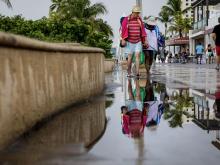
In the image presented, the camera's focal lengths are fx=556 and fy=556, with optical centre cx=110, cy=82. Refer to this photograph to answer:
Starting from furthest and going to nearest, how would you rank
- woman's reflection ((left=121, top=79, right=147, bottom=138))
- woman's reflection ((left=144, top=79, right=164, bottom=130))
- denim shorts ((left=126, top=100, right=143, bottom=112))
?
denim shorts ((left=126, top=100, right=143, bottom=112)) < woman's reflection ((left=144, top=79, right=164, bottom=130)) < woman's reflection ((left=121, top=79, right=147, bottom=138))

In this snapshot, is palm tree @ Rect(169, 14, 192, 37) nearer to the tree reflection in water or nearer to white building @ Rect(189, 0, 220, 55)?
white building @ Rect(189, 0, 220, 55)

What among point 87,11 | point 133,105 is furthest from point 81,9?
point 133,105

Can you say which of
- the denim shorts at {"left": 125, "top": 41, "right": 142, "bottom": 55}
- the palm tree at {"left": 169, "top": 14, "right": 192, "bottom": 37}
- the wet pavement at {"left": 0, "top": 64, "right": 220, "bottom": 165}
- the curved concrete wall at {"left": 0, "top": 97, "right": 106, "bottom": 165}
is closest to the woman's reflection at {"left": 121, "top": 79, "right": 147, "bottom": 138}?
the wet pavement at {"left": 0, "top": 64, "right": 220, "bottom": 165}

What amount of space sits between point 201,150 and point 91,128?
5.33ft

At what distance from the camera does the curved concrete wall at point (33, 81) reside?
4609 millimetres

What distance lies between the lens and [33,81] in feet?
18.4

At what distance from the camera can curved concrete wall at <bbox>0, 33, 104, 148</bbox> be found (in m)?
4.61

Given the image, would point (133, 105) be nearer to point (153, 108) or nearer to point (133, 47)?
point (153, 108)

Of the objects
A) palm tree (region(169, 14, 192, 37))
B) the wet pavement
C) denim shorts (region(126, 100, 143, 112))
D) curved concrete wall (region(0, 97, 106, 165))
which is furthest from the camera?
palm tree (region(169, 14, 192, 37))

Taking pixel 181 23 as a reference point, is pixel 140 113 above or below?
below

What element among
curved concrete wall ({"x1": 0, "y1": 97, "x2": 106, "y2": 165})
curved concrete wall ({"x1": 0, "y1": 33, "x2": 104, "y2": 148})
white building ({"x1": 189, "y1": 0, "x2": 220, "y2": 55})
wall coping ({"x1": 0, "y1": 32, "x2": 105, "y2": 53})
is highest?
white building ({"x1": 189, "y1": 0, "x2": 220, "y2": 55})

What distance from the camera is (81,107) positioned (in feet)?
25.2

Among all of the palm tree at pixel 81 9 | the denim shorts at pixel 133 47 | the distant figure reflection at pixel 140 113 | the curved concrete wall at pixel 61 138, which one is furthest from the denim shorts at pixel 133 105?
the palm tree at pixel 81 9

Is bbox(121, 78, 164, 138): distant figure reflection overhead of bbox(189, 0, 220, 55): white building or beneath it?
beneath
